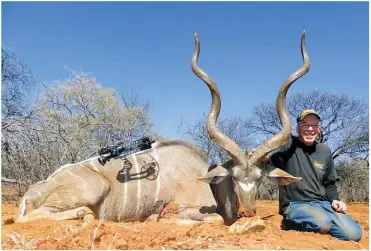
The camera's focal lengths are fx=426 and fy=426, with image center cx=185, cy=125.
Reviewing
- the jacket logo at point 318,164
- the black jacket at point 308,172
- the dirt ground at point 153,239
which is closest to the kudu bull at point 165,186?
the black jacket at point 308,172

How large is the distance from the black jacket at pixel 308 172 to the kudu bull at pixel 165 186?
15cm

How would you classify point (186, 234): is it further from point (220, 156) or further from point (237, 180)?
point (220, 156)

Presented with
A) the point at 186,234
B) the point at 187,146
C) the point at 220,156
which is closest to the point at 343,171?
the point at 220,156

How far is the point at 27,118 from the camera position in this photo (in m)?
5.46

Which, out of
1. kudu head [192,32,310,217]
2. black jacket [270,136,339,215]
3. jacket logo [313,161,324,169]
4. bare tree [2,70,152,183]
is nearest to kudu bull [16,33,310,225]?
kudu head [192,32,310,217]

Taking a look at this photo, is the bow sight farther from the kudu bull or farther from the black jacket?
the black jacket

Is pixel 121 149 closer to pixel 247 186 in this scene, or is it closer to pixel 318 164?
pixel 247 186

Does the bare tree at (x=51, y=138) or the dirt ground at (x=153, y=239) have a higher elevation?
the bare tree at (x=51, y=138)

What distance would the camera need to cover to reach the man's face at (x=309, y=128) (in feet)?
11.1

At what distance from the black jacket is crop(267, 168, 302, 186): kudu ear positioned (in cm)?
7

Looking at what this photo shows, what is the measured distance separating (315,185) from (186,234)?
139 cm

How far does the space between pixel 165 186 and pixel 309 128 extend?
149cm

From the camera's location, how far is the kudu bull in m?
3.43

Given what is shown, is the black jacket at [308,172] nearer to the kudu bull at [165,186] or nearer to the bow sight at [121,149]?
the kudu bull at [165,186]
